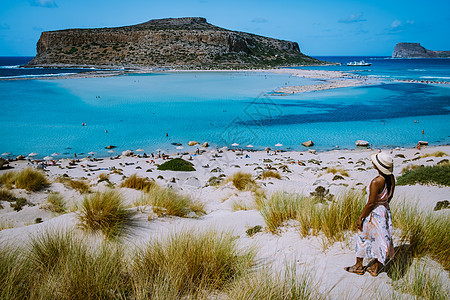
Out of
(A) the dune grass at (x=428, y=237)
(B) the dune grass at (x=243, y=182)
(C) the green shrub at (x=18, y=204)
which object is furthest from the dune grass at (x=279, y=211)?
(C) the green shrub at (x=18, y=204)

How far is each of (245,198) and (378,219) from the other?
4970 millimetres

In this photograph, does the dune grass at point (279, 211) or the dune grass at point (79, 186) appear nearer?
the dune grass at point (279, 211)

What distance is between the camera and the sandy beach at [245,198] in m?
3.34

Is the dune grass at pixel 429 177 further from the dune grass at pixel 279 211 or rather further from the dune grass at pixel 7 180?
the dune grass at pixel 7 180

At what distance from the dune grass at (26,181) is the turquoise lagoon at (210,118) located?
23.7 feet

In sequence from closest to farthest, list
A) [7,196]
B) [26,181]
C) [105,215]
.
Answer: [105,215] → [7,196] → [26,181]

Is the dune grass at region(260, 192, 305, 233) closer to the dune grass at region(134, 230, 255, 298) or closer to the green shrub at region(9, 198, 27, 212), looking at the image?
the dune grass at region(134, 230, 255, 298)

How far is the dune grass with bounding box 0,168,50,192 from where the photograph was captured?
818 cm

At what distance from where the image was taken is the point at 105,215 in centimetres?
453

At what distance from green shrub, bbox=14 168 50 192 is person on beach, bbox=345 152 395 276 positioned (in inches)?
350

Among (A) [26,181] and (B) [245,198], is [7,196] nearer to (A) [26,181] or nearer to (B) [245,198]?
(A) [26,181]

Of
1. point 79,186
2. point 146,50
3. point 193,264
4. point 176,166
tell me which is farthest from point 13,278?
point 146,50

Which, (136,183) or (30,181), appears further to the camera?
(136,183)

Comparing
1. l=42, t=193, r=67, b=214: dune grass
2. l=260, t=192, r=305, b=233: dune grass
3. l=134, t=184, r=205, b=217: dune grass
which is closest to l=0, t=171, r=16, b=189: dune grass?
l=42, t=193, r=67, b=214: dune grass
